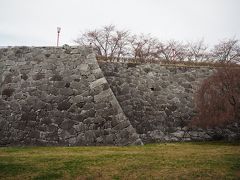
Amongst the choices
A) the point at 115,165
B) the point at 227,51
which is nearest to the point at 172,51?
the point at 227,51

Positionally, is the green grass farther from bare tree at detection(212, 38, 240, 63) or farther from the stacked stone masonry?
bare tree at detection(212, 38, 240, 63)

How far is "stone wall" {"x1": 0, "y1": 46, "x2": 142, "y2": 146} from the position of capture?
12.6m

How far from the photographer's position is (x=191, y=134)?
15.6 meters

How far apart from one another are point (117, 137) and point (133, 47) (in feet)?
39.5

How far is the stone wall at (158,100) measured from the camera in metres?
15.4

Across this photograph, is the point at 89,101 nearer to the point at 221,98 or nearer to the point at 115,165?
the point at 221,98

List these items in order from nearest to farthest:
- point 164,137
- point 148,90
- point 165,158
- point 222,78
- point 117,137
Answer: point 165,158 < point 117,137 < point 222,78 < point 164,137 < point 148,90

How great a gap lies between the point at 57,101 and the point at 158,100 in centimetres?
502

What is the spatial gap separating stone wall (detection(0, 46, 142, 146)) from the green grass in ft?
6.87

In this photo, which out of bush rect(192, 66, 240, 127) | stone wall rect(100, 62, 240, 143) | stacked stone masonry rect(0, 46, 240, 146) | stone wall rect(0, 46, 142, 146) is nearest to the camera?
stone wall rect(0, 46, 142, 146)

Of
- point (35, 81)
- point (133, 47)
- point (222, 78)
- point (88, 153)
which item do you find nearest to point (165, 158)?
point (88, 153)

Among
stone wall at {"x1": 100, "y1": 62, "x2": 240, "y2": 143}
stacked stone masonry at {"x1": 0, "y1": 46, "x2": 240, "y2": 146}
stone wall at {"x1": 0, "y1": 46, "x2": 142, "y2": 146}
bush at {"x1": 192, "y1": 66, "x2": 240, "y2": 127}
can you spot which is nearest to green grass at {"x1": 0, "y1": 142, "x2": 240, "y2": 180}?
stone wall at {"x1": 0, "y1": 46, "x2": 142, "y2": 146}

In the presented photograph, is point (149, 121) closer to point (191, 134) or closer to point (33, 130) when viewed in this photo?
point (191, 134)

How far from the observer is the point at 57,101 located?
13750 millimetres
